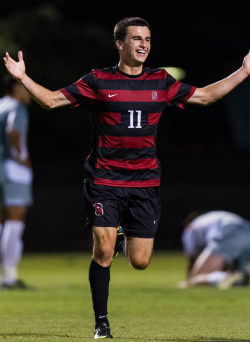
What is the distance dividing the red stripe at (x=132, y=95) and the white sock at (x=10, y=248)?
16.5 feet

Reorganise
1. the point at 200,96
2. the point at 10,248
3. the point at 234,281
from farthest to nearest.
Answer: the point at 234,281, the point at 10,248, the point at 200,96

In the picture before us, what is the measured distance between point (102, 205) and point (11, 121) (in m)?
4.85

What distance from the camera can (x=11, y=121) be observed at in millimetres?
12469

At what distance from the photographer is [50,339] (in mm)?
7738

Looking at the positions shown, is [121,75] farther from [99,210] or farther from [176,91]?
[99,210]

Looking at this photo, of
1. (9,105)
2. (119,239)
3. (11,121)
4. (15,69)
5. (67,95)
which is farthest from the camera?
(9,105)

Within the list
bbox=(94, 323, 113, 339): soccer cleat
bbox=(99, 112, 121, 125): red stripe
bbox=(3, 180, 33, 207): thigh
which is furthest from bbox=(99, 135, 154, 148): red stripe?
bbox=(3, 180, 33, 207): thigh

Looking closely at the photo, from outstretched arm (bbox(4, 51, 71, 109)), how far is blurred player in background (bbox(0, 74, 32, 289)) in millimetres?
4615

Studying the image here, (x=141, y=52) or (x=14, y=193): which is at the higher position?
(x=141, y=52)

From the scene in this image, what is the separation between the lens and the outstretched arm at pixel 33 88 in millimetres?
7613

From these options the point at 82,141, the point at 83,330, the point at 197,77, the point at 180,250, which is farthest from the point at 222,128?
the point at 83,330

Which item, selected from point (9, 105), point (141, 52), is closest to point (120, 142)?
point (141, 52)

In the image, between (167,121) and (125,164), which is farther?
(167,121)

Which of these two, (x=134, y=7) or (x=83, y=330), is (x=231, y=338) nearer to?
(x=83, y=330)
